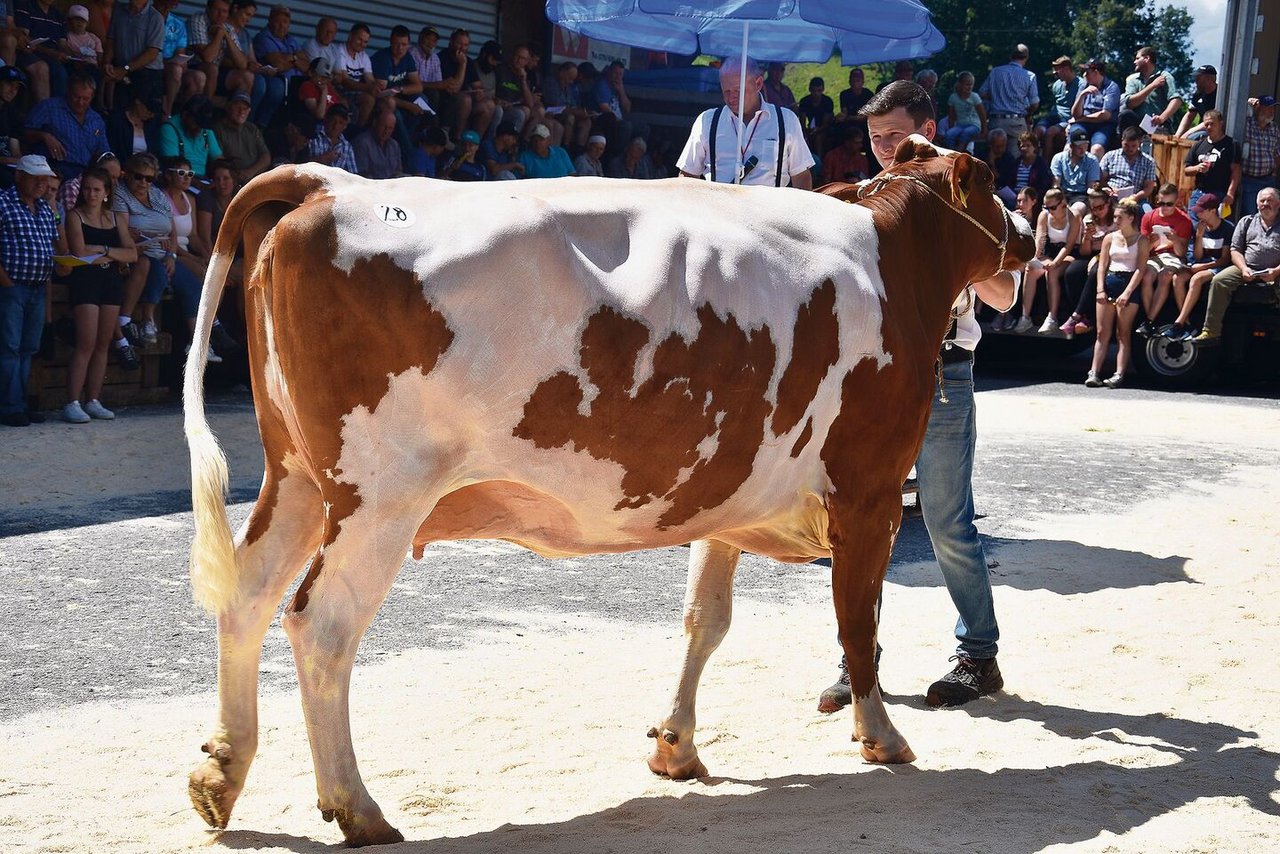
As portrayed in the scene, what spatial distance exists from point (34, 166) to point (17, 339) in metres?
1.38

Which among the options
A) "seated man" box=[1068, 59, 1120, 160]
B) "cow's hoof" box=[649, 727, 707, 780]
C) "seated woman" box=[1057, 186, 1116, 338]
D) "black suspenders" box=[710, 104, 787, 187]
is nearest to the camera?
"cow's hoof" box=[649, 727, 707, 780]

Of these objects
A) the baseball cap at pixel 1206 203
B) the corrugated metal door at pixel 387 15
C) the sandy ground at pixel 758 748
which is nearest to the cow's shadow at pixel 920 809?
the sandy ground at pixel 758 748

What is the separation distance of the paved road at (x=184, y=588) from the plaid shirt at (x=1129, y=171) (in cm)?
1004

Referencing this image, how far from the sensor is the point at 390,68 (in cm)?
1571

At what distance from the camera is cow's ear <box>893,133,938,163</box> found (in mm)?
4898

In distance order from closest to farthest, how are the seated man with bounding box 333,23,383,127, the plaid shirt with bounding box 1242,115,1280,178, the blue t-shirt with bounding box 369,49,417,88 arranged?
the seated man with bounding box 333,23,383,127, the blue t-shirt with bounding box 369,49,417,88, the plaid shirt with bounding box 1242,115,1280,178

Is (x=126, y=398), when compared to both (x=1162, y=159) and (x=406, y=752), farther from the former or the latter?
(x=1162, y=159)

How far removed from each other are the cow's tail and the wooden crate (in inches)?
719

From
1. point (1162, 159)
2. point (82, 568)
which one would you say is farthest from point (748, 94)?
point (1162, 159)

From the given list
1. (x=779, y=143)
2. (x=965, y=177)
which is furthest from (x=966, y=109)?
(x=965, y=177)

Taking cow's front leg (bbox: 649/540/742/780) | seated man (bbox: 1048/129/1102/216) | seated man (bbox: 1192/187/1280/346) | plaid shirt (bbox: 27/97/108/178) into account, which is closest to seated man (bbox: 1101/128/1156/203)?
seated man (bbox: 1048/129/1102/216)

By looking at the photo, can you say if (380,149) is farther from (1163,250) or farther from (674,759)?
(674,759)

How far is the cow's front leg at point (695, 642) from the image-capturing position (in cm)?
427

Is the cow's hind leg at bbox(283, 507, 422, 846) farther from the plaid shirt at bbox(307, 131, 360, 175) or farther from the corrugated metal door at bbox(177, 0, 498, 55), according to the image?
the corrugated metal door at bbox(177, 0, 498, 55)
